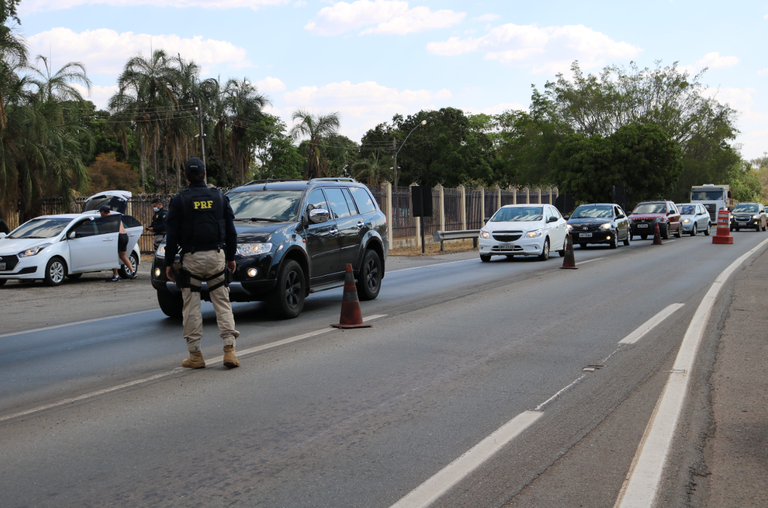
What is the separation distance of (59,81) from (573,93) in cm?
4549

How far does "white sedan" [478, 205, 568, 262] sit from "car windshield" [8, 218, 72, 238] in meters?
10.8

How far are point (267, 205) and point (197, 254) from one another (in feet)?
12.8

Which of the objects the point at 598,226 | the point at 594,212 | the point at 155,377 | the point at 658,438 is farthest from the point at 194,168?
the point at 594,212

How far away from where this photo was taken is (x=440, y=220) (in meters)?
33.8

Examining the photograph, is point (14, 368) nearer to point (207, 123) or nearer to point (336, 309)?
point (336, 309)

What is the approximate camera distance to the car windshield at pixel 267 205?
1043cm

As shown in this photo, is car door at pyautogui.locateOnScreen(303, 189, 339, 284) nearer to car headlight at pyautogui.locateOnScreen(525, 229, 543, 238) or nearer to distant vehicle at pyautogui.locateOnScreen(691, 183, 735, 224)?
car headlight at pyautogui.locateOnScreen(525, 229, 543, 238)

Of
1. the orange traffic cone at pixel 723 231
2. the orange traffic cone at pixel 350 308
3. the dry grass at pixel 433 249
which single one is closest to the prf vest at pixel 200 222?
the orange traffic cone at pixel 350 308

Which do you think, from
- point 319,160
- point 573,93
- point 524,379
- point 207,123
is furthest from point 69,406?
point 573,93

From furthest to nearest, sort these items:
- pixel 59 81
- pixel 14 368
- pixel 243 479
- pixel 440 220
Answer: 1. pixel 440 220
2. pixel 59 81
3. pixel 14 368
4. pixel 243 479

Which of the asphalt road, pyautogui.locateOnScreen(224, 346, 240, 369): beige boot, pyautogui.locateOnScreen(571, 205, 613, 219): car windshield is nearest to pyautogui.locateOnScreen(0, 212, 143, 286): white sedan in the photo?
the asphalt road

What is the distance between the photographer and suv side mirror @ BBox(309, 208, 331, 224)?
1024 cm

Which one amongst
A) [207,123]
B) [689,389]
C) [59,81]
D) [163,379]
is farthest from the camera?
[207,123]

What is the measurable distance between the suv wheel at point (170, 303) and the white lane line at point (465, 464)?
614cm
